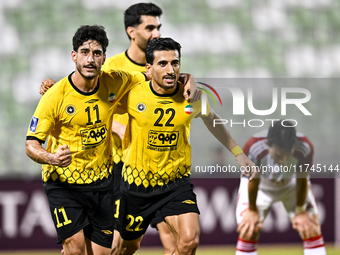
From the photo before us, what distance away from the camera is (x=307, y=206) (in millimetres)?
6625

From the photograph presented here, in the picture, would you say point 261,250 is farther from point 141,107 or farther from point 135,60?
point 141,107

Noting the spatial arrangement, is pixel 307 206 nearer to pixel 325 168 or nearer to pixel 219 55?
pixel 325 168

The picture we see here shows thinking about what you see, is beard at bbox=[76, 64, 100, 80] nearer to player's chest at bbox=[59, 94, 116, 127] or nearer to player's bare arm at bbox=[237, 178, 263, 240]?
player's chest at bbox=[59, 94, 116, 127]

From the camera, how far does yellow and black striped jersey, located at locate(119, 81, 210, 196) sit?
14.1ft

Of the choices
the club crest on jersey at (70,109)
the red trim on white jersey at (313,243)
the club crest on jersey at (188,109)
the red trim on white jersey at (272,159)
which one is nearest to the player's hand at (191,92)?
the club crest on jersey at (188,109)

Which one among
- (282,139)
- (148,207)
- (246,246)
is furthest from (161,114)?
(246,246)

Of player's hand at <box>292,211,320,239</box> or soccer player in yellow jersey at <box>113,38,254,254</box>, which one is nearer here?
soccer player in yellow jersey at <box>113,38,254,254</box>

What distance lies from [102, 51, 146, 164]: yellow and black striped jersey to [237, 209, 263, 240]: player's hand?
251 cm

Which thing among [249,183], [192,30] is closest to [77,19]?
[192,30]

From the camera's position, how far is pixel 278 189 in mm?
6547

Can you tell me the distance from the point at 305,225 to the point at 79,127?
12.8 ft

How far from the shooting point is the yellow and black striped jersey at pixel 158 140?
4297mm

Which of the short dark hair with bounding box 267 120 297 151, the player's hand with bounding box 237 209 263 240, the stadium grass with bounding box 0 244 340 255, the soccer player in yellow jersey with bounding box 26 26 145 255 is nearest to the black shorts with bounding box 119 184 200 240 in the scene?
the soccer player in yellow jersey with bounding box 26 26 145 255

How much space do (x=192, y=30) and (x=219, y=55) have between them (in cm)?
80
